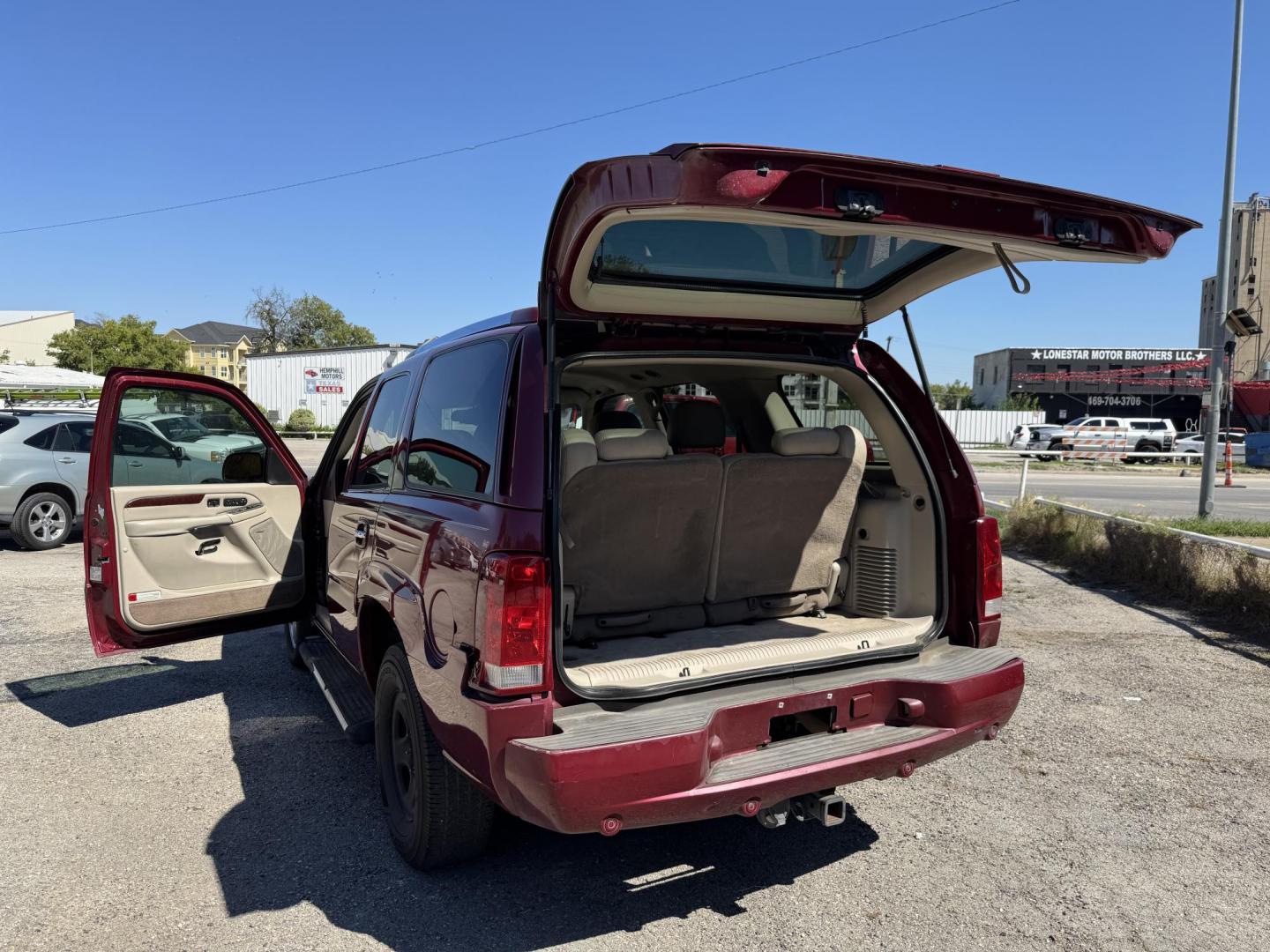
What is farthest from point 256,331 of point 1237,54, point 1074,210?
point 1074,210

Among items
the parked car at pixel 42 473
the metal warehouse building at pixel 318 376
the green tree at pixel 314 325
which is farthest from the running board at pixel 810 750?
the green tree at pixel 314 325

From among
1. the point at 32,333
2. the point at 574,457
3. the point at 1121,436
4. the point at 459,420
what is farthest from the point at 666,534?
the point at 32,333

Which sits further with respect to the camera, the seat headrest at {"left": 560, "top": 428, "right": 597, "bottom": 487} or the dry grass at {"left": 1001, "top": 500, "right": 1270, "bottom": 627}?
the dry grass at {"left": 1001, "top": 500, "right": 1270, "bottom": 627}

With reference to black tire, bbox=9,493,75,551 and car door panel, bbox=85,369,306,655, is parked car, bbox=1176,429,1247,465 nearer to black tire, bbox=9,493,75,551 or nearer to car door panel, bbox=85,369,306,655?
black tire, bbox=9,493,75,551

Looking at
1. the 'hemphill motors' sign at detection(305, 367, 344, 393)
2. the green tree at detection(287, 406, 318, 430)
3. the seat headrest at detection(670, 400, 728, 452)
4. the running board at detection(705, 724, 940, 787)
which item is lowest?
the running board at detection(705, 724, 940, 787)

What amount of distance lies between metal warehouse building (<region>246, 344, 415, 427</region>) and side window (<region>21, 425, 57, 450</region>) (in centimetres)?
3460

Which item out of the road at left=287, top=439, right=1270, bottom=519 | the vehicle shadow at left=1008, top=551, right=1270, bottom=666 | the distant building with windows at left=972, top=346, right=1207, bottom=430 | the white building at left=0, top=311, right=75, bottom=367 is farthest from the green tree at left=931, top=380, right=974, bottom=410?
the white building at left=0, top=311, right=75, bottom=367

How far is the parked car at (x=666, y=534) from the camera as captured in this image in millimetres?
2564

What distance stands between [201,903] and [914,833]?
8.93 feet

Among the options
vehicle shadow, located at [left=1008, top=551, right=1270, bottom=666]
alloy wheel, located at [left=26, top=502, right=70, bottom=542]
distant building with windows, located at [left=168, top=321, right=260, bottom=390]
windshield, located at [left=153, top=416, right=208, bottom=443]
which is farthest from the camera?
distant building with windows, located at [left=168, top=321, right=260, bottom=390]

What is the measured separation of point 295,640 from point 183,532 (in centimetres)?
130

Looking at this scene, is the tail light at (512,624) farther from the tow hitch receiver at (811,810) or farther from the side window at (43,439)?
the side window at (43,439)

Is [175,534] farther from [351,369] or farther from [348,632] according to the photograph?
[351,369]

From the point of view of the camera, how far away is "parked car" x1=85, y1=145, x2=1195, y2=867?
2.56m
